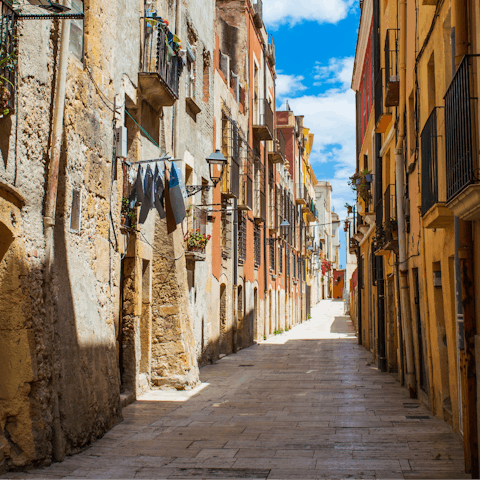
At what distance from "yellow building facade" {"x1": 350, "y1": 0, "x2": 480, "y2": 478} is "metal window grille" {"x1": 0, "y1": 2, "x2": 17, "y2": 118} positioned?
4216 mm

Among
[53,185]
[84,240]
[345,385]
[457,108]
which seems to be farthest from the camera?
[345,385]

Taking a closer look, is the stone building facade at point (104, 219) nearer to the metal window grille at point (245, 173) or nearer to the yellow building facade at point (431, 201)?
the metal window grille at point (245, 173)

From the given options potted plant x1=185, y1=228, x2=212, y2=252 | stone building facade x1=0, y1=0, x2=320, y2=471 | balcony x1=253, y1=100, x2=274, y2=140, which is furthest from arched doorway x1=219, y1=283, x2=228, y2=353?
balcony x1=253, y1=100, x2=274, y2=140

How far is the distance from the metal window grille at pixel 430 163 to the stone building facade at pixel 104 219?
4284mm

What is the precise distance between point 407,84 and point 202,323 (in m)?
7.83

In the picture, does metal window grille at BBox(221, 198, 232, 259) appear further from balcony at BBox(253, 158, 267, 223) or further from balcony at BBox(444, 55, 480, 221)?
balcony at BBox(444, 55, 480, 221)

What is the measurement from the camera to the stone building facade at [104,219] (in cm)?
642

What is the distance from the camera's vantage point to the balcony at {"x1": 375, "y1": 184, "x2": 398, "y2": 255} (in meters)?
12.6

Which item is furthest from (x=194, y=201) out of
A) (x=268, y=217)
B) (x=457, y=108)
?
(x=268, y=217)

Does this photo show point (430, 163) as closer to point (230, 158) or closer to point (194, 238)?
point (194, 238)

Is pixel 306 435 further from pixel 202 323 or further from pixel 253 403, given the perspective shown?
pixel 202 323

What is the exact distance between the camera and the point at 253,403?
10625 millimetres

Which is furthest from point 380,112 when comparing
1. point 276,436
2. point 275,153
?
point 275,153

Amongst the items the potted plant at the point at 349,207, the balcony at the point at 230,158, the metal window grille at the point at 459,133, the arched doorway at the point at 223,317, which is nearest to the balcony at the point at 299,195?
the potted plant at the point at 349,207
